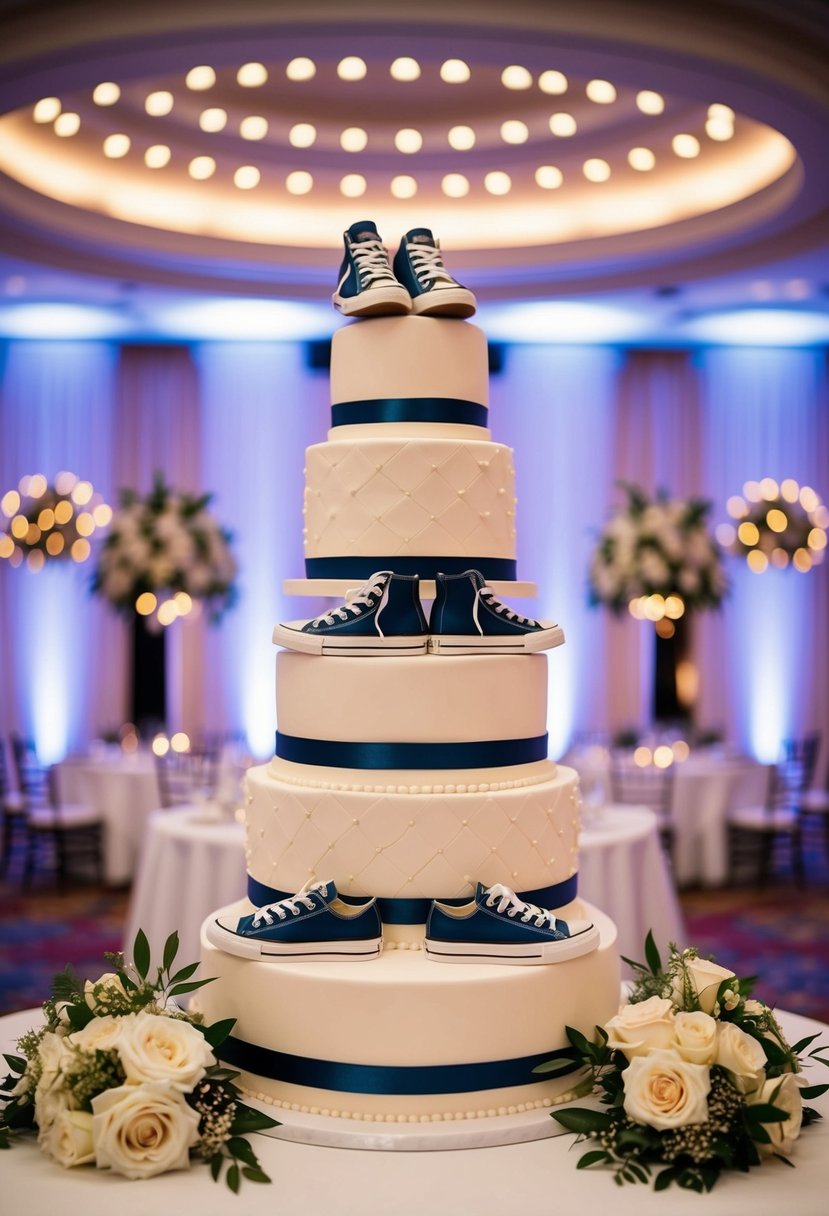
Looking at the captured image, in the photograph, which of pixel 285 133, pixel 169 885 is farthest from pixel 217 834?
pixel 285 133

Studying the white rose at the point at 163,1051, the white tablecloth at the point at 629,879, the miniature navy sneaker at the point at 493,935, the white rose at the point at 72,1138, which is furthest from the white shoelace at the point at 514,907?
the white tablecloth at the point at 629,879

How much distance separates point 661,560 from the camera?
9.24 m

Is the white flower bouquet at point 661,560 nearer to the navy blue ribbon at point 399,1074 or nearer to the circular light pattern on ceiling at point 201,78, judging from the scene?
the circular light pattern on ceiling at point 201,78

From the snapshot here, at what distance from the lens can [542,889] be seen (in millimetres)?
3139

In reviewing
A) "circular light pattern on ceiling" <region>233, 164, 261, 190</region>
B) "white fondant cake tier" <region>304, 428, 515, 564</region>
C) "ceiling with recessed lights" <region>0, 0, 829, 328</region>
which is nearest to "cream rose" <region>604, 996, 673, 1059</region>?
"white fondant cake tier" <region>304, 428, 515, 564</region>

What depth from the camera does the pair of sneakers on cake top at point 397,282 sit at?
3410mm

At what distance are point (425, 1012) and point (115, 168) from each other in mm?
6932

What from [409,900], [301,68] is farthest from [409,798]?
[301,68]

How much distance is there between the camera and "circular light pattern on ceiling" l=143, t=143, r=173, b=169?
7.88 metres

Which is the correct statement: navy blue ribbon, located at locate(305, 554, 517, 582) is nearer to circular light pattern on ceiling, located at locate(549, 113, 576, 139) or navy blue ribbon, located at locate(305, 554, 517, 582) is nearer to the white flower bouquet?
circular light pattern on ceiling, located at locate(549, 113, 576, 139)

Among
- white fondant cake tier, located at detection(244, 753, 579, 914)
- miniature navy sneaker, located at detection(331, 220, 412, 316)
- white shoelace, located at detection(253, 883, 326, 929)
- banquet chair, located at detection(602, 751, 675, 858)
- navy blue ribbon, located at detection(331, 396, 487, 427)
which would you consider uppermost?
miniature navy sneaker, located at detection(331, 220, 412, 316)

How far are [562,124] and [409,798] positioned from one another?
19.0 ft

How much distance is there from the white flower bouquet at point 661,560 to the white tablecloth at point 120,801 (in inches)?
148

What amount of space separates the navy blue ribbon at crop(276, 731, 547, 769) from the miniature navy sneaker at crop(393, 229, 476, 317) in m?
1.23
